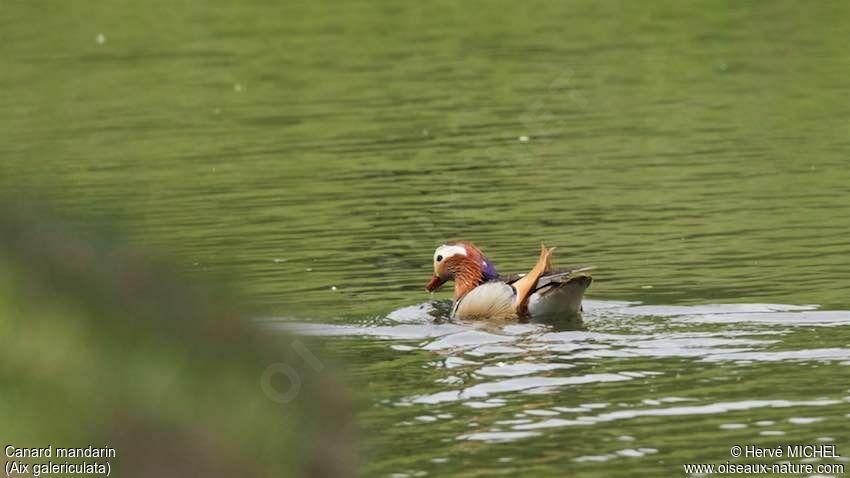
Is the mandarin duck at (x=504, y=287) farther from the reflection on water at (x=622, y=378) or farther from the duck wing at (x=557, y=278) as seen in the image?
the reflection on water at (x=622, y=378)

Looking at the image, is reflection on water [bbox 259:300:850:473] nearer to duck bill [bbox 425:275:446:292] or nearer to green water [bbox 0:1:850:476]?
green water [bbox 0:1:850:476]

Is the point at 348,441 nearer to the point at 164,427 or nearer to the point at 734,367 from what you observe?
the point at 164,427

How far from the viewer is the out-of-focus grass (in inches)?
238

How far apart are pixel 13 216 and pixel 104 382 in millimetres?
685

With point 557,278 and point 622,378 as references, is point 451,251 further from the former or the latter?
point 622,378

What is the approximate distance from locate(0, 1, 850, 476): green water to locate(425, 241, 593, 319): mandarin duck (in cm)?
34

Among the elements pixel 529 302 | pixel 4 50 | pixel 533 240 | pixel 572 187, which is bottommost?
pixel 529 302

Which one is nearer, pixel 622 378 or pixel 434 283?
pixel 622 378

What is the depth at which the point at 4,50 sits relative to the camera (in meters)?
31.8

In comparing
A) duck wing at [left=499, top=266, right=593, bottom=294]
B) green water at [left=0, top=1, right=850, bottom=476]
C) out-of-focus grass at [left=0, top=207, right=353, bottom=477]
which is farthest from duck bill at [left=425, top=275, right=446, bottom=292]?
out-of-focus grass at [left=0, top=207, right=353, bottom=477]

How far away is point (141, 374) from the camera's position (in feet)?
20.2

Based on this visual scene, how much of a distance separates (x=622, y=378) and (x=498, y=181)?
9247 millimetres

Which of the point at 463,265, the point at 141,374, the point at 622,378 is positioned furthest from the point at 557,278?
the point at 141,374

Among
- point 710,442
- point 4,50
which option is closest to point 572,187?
point 710,442
